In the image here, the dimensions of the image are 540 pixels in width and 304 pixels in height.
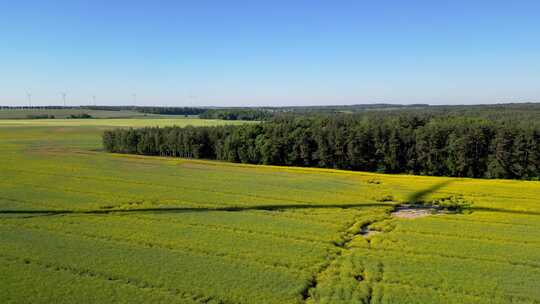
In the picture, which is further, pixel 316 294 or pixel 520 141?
pixel 520 141

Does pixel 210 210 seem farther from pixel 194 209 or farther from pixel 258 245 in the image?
pixel 258 245

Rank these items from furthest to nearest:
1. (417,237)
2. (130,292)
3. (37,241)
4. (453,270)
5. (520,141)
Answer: (520,141)
(417,237)
(37,241)
(453,270)
(130,292)

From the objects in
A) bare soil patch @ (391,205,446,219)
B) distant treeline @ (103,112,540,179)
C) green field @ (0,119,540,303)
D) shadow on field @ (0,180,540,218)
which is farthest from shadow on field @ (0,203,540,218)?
distant treeline @ (103,112,540,179)

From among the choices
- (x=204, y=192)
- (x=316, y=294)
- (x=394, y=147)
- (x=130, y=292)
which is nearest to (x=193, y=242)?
(x=130, y=292)

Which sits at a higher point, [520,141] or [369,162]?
[520,141]

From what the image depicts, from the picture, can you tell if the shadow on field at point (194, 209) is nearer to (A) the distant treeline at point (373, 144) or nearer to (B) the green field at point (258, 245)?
(B) the green field at point (258, 245)

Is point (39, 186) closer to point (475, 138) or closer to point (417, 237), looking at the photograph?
point (417, 237)

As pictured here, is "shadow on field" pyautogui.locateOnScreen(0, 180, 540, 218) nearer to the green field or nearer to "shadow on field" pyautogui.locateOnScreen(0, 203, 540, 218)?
"shadow on field" pyautogui.locateOnScreen(0, 203, 540, 218)
